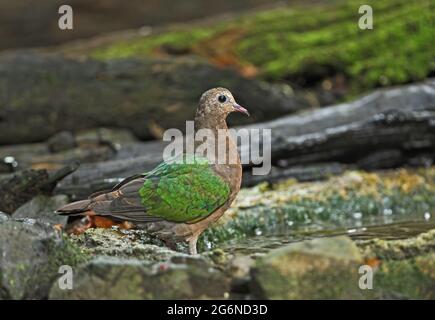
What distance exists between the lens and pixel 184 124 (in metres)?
9.44

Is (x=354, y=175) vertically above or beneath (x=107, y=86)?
beneath

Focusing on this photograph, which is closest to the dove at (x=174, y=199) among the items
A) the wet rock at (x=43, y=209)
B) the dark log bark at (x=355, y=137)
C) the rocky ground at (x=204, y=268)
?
the rocky ground at (x=204, y=268)

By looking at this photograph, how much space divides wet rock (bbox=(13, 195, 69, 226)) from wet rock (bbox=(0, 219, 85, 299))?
6.40 ft

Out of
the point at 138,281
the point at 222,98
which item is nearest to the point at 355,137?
the point at 222,98

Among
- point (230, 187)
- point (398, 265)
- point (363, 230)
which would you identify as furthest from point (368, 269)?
point (363, 230)

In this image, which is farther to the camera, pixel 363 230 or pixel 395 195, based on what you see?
pixel 395 195

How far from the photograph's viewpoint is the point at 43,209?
6.73m

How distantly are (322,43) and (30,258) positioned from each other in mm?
7036

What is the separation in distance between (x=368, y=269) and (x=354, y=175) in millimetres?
4145

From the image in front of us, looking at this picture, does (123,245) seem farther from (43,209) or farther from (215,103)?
(43,209)

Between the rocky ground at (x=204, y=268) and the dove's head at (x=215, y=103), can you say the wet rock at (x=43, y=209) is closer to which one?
the rocky ground at (x=204, y=268)

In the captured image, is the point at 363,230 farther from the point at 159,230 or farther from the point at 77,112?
the point at 77,112
